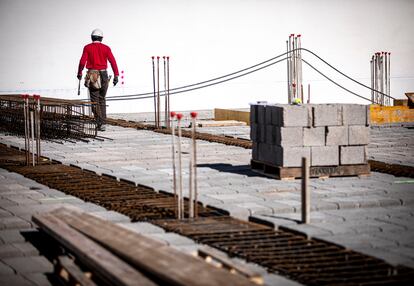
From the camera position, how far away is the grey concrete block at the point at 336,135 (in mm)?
11773

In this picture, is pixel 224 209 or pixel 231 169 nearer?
pixel 224 209

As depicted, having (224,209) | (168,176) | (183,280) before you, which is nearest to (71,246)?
(183,280)

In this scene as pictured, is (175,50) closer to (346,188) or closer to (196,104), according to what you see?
(196,104)

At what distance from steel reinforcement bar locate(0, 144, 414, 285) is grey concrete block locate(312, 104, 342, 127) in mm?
2348

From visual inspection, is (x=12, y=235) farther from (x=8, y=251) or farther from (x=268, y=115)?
(x=268, y=115)

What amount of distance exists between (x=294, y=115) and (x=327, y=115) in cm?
47

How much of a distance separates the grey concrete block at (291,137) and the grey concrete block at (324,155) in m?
0.24

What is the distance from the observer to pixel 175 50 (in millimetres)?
28844

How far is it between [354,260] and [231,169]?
246 inches

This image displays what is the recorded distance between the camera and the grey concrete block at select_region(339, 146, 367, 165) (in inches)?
467

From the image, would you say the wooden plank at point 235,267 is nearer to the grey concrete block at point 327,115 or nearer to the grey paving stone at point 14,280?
the grey paving stone at point 14,280

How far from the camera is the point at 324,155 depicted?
38.6ft

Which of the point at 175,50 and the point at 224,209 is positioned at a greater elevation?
the point at 175,50

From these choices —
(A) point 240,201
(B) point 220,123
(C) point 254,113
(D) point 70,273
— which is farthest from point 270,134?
(B) point 220,123
